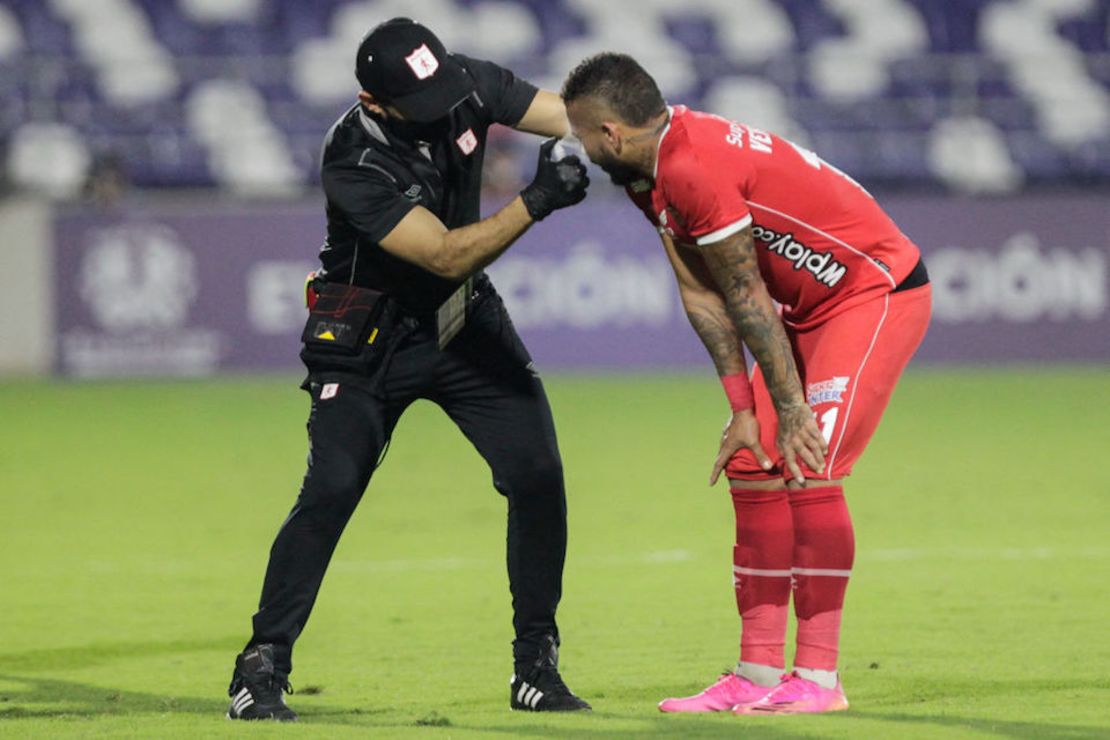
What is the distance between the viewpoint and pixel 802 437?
588 cm

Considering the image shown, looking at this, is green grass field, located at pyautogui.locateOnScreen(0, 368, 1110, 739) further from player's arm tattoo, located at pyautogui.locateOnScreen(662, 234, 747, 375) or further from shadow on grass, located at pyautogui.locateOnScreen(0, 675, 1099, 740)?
player's arm tattoo, located at pyautogui.locateOnScreen(662, 234, 747, 375)

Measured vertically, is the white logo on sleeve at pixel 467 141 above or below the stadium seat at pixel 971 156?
below

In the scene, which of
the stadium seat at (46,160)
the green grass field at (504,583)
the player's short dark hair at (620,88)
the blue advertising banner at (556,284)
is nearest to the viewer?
the player's short dark hair at (620,88)

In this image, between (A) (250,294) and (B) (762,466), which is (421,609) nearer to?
(B) (762,466)

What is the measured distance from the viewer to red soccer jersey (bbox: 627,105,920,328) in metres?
5.76

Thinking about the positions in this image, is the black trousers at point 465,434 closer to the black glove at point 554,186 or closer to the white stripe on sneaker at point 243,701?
the white stripe on sneaker at point 243,701

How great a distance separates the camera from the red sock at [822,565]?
6031 millimetres

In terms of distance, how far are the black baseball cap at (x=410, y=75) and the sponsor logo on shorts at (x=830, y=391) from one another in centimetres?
148

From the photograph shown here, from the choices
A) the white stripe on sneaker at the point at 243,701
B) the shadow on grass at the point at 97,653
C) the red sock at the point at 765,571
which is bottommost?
the shadow on grass at the point at 97,653

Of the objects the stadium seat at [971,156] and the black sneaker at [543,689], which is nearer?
the black sneaker at [543,689]

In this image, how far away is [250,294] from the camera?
2042 cm

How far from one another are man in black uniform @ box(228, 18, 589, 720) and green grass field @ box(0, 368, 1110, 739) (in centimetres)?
31

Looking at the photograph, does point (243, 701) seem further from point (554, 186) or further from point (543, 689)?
point (554, 186)

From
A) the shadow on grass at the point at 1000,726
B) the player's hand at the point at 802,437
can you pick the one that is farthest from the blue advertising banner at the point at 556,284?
the shadow on grass at the point at 1000,726
